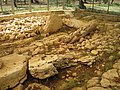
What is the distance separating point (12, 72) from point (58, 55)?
4.46 ft

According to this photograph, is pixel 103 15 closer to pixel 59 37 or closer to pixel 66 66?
pixel 59 37

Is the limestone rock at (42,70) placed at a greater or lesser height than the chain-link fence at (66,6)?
lesser

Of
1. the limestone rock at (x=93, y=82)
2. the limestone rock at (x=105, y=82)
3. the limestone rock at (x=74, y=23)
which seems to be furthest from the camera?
the limestone rock at (x=74, y=23)

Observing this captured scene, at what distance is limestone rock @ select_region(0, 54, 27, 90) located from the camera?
148 inches

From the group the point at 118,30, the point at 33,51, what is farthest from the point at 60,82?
the point at 118,30

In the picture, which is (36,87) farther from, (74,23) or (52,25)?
(74,23)

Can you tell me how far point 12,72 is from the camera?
3.88m

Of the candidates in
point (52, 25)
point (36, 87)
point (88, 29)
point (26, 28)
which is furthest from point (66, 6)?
point (36, 87)

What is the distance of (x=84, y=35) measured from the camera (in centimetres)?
608

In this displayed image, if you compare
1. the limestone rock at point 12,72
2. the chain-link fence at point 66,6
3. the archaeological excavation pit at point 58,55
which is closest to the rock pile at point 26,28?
the archaeological excavation pit at point 58,55

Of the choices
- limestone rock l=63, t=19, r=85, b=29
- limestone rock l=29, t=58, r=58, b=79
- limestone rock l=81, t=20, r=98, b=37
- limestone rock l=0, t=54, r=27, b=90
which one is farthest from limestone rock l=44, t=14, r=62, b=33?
limestone rock l=29, t=58, r=58, b=79

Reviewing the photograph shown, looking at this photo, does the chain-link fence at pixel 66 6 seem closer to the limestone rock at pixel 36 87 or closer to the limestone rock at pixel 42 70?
the limestone rock at pixel 42 70

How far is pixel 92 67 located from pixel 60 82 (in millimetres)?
902

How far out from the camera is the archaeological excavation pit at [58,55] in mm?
3941
